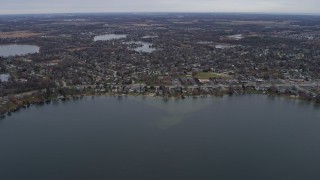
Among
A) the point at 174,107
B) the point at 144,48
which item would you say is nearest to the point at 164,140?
the point at 174,107

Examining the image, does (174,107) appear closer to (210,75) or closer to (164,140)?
(164,140)

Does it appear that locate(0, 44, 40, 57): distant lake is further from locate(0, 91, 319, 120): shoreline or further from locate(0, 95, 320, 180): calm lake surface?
locate(0, 95, 320, 180): calm lake surface

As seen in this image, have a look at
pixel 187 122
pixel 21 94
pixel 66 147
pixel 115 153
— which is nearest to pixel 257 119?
pixel 187 122

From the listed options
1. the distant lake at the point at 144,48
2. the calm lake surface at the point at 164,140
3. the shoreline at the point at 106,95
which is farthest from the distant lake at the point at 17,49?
the calm lake surface at the point at 164,140

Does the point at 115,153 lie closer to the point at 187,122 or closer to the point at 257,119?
the point at 187,122

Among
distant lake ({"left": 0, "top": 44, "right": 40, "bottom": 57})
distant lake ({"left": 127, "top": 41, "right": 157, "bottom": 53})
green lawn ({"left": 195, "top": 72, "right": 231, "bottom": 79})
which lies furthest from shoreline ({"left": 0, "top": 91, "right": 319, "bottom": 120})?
distant lake ({"left": 0, "top": 44, "right": 40, "bottom": 57})
